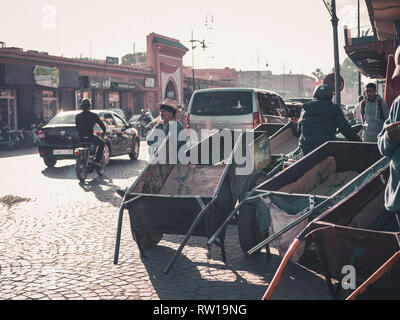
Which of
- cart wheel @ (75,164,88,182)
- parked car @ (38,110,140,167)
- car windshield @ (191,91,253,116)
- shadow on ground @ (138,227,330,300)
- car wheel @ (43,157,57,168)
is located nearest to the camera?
shadow on ground @ (138,227,330,300)

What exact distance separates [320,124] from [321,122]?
→ 0.10 feet

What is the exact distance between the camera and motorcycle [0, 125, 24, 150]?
22.3 m

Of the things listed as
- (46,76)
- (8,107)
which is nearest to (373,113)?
(8,107)

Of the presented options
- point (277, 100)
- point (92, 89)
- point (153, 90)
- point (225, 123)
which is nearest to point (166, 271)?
point (225, 123)

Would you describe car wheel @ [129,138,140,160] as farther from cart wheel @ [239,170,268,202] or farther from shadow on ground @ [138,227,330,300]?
shadow on ground @ [138,227,330,300]

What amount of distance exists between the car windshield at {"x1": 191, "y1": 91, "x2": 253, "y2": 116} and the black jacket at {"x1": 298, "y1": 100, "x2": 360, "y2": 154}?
14.5 ft

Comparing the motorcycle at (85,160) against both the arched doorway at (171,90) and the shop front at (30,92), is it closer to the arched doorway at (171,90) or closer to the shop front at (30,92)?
the shop front at (30,92)

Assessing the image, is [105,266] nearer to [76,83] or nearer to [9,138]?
[9,138]

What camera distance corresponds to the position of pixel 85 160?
11477mm

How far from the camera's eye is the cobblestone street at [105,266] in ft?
14.7

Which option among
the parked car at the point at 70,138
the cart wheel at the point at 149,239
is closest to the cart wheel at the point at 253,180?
the cart wheel at the point at 149,239

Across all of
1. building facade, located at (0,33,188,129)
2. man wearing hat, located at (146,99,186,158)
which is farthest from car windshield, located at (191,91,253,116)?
building facade, located at (0,33,188,129)

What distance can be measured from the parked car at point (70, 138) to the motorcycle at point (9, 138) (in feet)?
28.8

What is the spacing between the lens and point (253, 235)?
5.34m
